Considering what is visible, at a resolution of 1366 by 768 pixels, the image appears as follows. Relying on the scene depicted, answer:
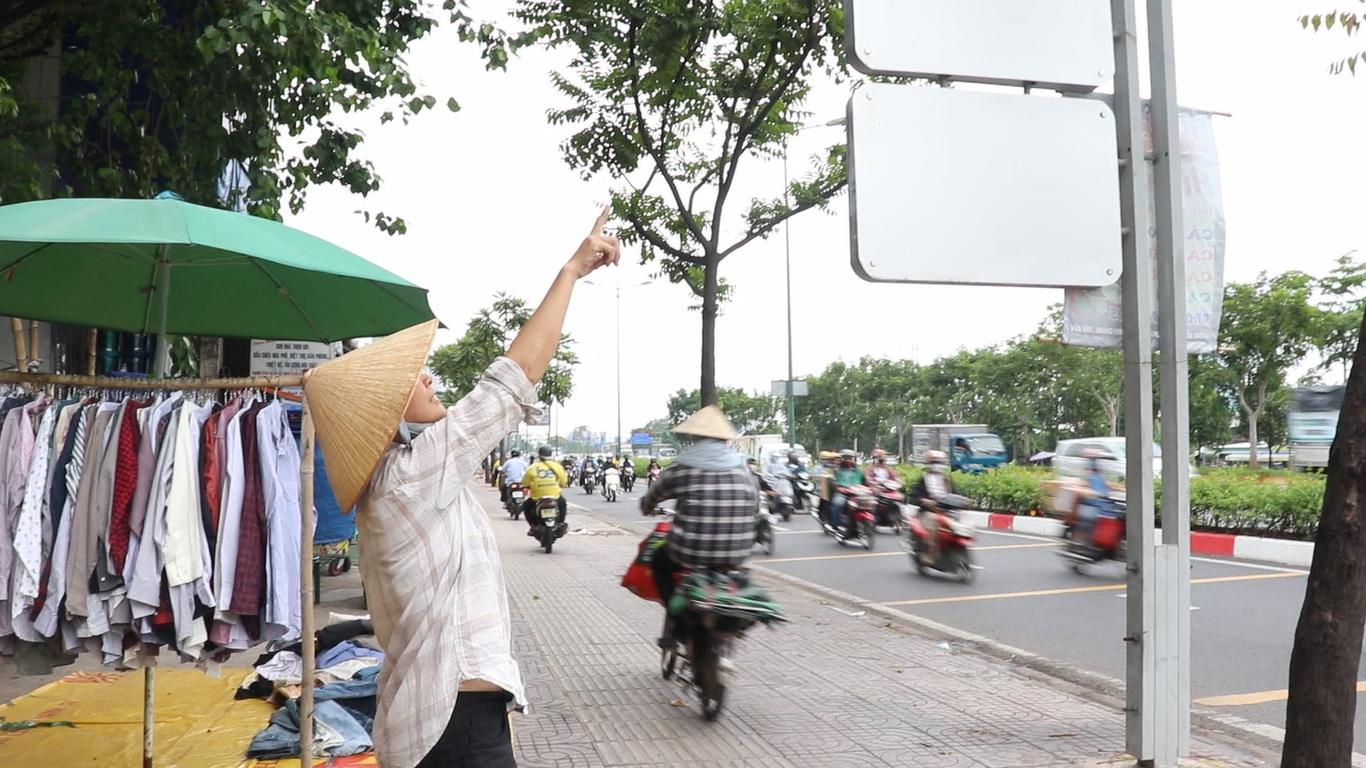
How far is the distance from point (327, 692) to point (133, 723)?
3.18ft

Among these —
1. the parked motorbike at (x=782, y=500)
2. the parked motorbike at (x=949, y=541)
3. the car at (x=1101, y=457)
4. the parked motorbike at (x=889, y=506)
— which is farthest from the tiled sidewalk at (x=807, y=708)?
the parked motorbike at (x=782, y=500)

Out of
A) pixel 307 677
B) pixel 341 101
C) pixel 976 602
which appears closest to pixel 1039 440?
pixel 976 602

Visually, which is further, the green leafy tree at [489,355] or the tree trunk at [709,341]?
the green leafy tree at [489,355]

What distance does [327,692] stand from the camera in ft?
15.6

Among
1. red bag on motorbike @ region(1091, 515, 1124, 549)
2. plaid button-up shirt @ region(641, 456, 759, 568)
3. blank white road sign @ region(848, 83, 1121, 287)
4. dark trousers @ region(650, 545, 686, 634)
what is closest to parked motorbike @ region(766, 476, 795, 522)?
red bag on motorbike @ region(1091, 515, 1124, 549)

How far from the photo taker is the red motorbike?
15031 millimetres

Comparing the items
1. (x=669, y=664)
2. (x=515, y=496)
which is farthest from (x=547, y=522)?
(x=669, y=664)

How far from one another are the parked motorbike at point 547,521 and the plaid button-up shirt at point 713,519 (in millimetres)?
9267

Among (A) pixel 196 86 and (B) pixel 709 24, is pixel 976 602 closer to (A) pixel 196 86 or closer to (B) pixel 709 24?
(B) pixel 709 24

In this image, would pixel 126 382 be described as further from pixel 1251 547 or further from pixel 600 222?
pixel 1251 547

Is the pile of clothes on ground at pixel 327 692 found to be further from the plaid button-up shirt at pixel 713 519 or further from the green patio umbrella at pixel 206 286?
the plaid button-up shirt at pixel 713 519

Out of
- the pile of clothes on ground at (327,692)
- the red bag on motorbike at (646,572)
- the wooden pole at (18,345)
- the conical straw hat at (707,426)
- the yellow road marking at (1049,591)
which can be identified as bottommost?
the yellow road marking at (1049,591)

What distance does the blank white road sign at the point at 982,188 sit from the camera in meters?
4.07

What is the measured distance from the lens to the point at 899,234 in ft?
13.4
